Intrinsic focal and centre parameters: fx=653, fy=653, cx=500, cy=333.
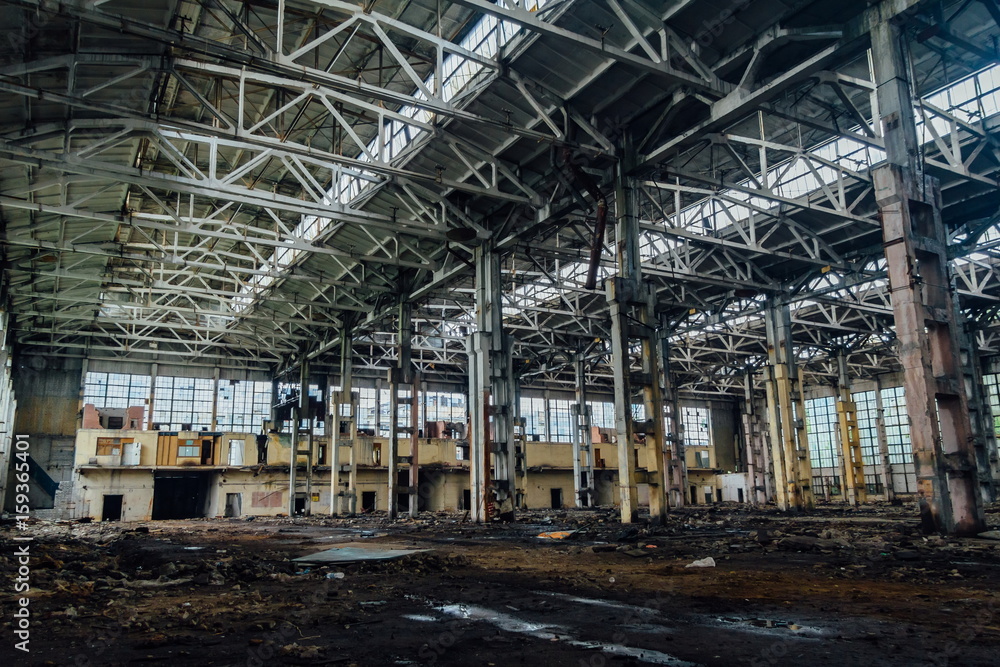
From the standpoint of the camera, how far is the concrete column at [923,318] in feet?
31.3

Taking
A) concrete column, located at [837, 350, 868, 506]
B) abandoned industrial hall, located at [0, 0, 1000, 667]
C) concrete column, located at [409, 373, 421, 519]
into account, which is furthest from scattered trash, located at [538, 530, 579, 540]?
concrete column, located at [837, 350, 868, 506]

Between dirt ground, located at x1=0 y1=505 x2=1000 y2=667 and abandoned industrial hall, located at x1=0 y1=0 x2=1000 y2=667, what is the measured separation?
0.17 feet

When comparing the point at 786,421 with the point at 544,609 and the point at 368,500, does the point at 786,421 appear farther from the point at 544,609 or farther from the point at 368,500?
the point at 368,500

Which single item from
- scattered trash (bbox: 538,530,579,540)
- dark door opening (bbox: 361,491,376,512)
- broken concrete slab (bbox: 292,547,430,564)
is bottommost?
dark door opening (bbox: 361,491,376,512)

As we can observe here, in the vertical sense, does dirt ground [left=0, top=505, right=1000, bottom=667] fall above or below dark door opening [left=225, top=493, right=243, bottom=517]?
above

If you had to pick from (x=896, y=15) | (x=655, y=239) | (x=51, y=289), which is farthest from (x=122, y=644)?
(x=51, y=289)

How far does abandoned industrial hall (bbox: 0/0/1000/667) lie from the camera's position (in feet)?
17.5

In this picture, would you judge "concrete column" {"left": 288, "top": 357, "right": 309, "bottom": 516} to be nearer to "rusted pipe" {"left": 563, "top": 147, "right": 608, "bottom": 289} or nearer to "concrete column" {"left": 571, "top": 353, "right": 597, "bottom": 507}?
"concrete column" {"left": 571, "top": 353, "right": 597, "bottom": 507}

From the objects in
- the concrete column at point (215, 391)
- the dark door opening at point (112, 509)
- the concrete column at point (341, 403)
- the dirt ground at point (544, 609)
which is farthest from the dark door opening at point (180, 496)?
the dirt ground at point (544, 609)

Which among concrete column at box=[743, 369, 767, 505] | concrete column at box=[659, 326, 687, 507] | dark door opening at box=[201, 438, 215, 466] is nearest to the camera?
concrete column at box=[659, 326, 687, 507]

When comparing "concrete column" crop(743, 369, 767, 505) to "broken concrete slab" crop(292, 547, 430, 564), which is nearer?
"broken concrete slab" crop(292, 547, 430, 564)

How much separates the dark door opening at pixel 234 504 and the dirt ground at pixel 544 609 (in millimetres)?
30503

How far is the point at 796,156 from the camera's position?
17016 mm

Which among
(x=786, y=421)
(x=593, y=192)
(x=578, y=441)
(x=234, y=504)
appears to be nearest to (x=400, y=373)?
(x=593, y=192)
